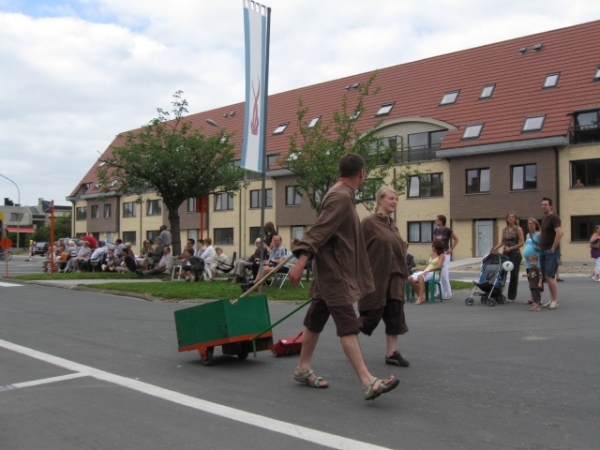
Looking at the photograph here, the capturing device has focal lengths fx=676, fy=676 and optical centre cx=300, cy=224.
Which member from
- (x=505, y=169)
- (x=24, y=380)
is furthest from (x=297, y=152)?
(x=505, y=169)

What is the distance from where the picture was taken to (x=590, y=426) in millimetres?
4652

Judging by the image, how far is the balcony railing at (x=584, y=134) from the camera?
3305 cm

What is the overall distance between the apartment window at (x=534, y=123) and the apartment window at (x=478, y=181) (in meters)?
3.09

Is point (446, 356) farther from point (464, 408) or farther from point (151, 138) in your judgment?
point (151, 138)

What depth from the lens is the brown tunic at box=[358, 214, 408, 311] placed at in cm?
666

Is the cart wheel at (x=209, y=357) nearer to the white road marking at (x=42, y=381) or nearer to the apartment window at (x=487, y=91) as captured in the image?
the white road marking at (x=42, y=381)

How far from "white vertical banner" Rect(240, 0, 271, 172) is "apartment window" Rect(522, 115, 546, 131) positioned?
80.8 feet

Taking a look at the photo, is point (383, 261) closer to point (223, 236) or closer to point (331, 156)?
point (331, 156)

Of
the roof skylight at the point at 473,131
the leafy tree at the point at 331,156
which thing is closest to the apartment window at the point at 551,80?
the roof skylight at the point at 473,131

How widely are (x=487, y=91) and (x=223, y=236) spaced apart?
22.9 metres

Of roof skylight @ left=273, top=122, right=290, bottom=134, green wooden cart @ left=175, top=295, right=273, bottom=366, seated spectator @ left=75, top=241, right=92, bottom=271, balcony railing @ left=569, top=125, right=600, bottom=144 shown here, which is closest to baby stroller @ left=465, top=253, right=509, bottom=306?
green wooden cart @ left=175, top=295, right=273, bottom=366

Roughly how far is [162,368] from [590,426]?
162 inches

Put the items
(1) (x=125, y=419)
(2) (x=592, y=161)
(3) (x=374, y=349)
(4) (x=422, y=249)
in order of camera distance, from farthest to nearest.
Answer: (4) (x=422, y=249), (2) (x=592, y=161), (3) (x=374, y=349), (1) (x=125, y=419)

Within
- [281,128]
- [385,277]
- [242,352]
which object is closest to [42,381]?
[242,352]
